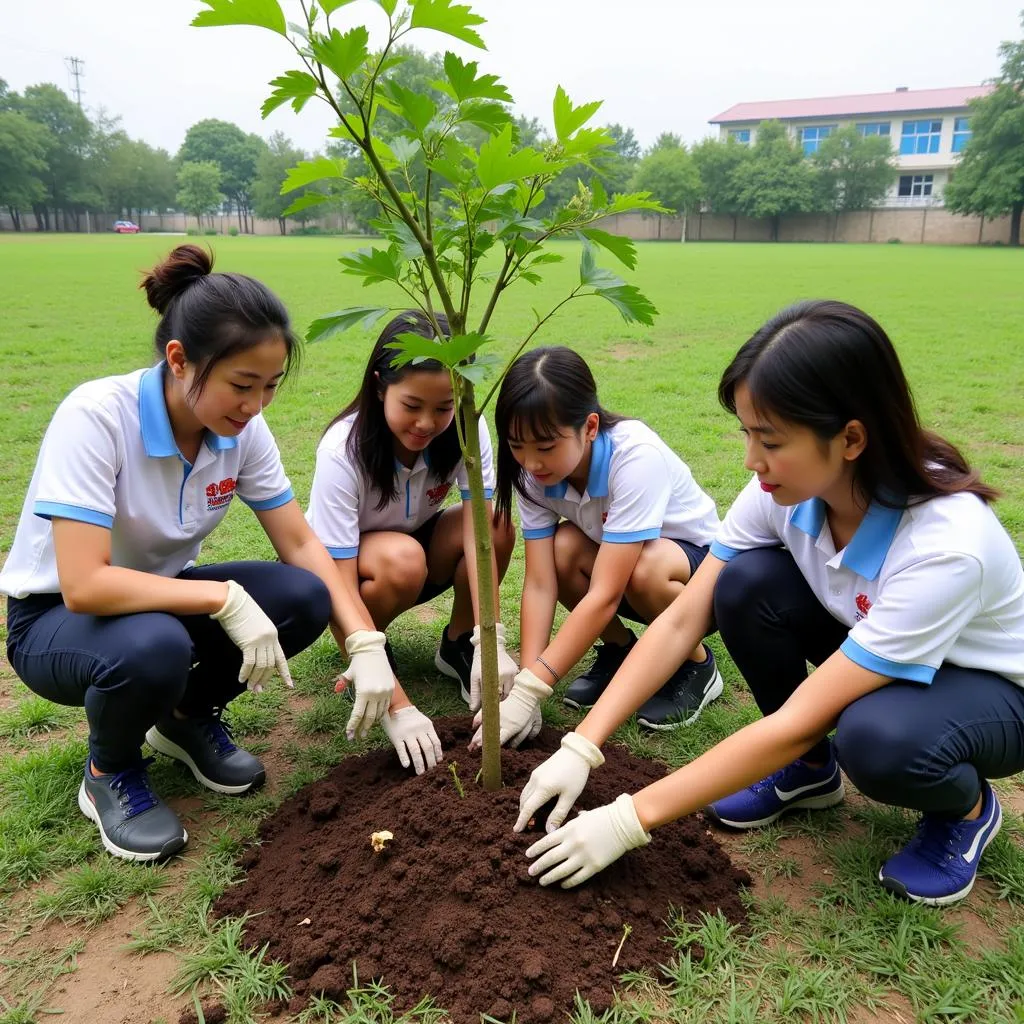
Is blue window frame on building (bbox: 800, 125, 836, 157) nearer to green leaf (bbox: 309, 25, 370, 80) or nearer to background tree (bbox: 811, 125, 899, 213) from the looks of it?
background tree (bbox: 811, 125, 899, 213)

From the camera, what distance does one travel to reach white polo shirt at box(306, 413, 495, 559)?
120 inches

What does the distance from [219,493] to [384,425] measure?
62cm

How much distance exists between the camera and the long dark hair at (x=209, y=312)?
90.3 inches

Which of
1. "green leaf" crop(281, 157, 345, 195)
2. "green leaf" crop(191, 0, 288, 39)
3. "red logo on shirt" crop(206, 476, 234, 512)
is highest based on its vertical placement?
"green leaf" crop(191, 0, 288, 39)

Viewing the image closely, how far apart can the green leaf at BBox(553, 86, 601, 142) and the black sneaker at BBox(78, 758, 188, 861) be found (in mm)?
2076

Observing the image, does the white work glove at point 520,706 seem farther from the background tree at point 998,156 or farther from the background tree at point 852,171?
the background tree at point 852,171

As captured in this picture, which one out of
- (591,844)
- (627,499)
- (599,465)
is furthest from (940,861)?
(599,465)

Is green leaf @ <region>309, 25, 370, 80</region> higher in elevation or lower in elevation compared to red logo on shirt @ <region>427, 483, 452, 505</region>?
higher

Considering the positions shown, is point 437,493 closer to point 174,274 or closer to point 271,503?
point 271,503

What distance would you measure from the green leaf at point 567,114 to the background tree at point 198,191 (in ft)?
273

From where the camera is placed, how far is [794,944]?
2.09 meters

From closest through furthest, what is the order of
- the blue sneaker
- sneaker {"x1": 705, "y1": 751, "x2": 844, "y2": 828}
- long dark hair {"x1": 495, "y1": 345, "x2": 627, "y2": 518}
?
the blue sneaker, sneaker {"x1": 705, "y1": 751, "x2": 844, "y2": 828}, long dark hair {"x1": 495, "y1": 345, "x2": 627, "y2": 518}

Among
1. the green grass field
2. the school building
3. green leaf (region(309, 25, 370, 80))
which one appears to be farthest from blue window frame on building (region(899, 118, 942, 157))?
green leaf (region(309, 25, 370, 80))

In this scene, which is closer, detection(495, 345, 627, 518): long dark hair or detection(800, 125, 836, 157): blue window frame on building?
detection(495, 345, 627, 518): long dark hair
